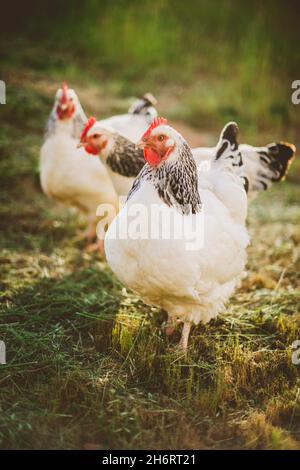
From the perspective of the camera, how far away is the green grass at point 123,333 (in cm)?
250

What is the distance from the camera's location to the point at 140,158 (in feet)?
13.3

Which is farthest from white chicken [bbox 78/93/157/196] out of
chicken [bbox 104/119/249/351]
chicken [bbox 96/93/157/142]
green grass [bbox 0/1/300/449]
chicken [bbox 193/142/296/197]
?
chicken [bbox 104/119/249/351]

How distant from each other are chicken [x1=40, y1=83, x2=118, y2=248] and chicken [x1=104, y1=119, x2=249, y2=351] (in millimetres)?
1514

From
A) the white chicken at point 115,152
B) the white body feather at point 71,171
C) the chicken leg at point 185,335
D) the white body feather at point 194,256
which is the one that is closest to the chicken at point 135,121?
the white chicken at point 115,152

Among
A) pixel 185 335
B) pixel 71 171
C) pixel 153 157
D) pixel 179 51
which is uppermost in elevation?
pixel 179 51

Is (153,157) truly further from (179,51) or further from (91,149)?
(179,51)

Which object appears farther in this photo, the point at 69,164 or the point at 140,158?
the point at 69,164

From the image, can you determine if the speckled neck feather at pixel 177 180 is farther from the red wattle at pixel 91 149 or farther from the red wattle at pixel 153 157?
the red wattle at pixel 91 149

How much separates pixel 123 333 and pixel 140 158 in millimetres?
1497

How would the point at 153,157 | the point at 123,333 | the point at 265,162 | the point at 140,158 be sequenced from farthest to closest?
the point at 140,158
the point at 265,162
the point at 123,333
the point at 153,157

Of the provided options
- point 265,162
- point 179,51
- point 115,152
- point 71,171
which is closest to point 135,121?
point 115,152

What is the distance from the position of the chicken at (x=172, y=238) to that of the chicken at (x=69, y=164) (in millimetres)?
1514

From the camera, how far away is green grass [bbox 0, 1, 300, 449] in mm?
2496
